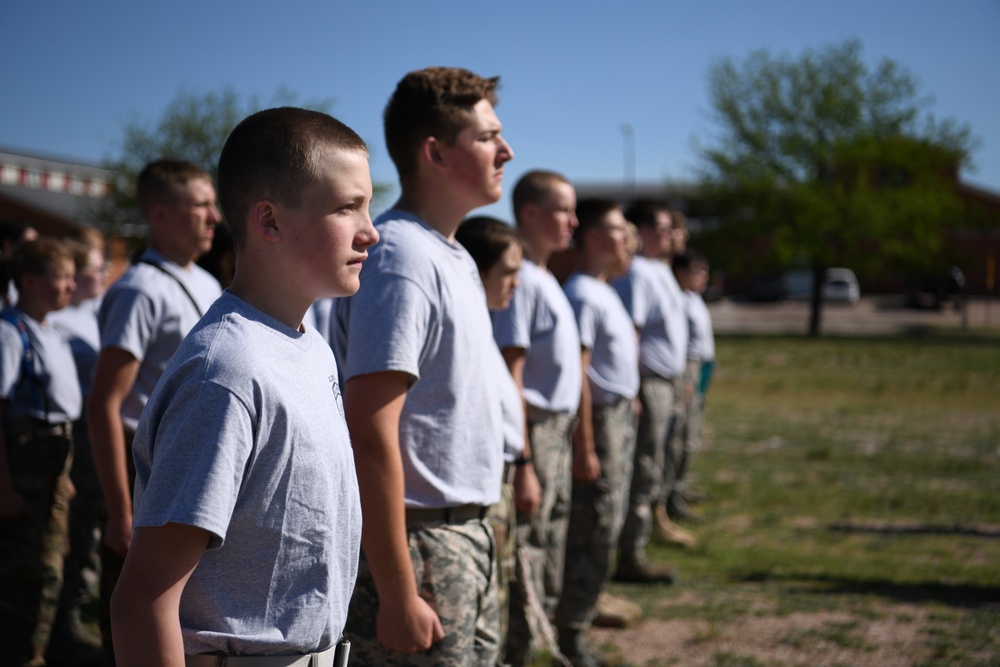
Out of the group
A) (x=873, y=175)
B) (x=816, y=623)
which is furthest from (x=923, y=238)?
(x=816, y=623)

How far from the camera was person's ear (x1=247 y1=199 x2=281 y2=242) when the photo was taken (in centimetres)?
196

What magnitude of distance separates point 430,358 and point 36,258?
281 centimetres

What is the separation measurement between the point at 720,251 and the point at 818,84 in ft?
24.4

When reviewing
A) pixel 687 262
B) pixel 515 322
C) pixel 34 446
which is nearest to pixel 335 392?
pixel 515 322

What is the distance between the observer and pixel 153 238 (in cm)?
424

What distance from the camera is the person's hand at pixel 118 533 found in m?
3.75

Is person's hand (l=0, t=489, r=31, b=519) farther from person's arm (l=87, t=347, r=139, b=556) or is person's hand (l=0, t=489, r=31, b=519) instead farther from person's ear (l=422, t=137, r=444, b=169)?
person's ear (l=422, t=137, r=444, b=169)

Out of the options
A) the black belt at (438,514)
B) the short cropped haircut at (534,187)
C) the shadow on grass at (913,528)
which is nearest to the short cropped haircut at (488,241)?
the short cropped haircut at (534,187)

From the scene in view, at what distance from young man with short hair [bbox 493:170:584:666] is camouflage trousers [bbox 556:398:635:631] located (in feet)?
0.93

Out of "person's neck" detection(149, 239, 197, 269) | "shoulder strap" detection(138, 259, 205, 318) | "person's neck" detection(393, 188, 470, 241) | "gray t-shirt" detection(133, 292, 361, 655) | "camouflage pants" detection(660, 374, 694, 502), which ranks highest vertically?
"person's neck" detection(393, 188, 470, 241)

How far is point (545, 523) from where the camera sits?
16.0 ft

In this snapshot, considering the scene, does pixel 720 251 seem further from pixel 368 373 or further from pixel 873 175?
pixel 368 373

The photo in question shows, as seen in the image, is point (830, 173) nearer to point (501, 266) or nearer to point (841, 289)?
point (841, 289)

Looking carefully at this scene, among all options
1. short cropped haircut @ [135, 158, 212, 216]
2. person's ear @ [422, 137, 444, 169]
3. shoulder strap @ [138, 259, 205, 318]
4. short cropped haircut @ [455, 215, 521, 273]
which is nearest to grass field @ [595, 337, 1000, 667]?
short cropped haircut @ [455, 215, 521, 273]
